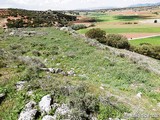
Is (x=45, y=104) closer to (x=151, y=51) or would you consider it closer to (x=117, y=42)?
(x=151, y=51)

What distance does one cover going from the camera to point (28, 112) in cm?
1129

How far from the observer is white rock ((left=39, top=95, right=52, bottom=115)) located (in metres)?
11.4

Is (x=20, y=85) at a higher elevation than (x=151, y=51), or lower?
higher

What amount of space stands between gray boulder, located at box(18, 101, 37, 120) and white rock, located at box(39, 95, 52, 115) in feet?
1.17

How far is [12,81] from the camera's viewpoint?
14.4 meters

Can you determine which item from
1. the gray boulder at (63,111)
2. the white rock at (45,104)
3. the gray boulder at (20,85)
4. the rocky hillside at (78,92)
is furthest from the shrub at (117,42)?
the gray boulder at (63,111)

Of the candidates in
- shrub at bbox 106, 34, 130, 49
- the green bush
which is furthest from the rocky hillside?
shrub at bbox 106, 34, 130, 49

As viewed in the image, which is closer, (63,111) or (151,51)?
(63,111)

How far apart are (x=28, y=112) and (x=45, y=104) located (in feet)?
2.99

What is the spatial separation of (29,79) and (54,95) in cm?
305

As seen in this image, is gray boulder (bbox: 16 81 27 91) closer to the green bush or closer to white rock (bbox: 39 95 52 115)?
white rock (bbox: 39 95 52 115)

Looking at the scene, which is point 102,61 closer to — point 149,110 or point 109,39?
point 149,110

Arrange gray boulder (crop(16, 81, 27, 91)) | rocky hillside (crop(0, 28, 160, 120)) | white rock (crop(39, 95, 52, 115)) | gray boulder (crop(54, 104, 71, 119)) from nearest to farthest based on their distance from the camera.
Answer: gray boulder (crop(54, 104, 71, 119)) < white rock (crop(39, 95, 52, 115)) < rocky hillside (crop(0, 28, 160, 120)) < gray boulder (crop(16, 81, 27, 91))

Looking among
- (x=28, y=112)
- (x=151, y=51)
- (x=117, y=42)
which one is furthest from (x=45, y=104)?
(x=117, y=42)
